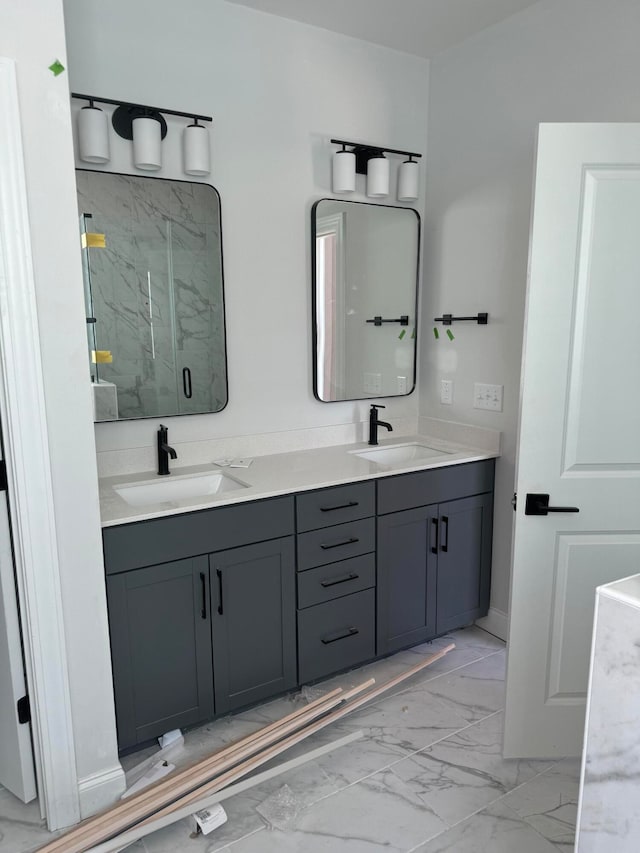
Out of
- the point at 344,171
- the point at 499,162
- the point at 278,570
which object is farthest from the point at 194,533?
the point at 499,162

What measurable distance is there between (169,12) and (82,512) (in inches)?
75.7

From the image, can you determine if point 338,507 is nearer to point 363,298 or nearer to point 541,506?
point 541,506

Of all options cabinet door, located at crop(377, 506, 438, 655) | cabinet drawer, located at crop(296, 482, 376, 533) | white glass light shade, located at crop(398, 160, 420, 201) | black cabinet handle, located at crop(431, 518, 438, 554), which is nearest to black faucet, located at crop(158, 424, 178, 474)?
cabinet drawer, located at crop(296, 482, 376, 533)

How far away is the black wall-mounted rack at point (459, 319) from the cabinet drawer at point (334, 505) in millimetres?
984

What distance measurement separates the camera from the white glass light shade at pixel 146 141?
2240 millimetres

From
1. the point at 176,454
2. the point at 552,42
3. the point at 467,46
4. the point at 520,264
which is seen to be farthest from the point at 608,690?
the point at 467,46

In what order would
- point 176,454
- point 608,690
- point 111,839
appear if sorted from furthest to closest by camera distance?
point 176,454 → point 111,839 → point 608,690

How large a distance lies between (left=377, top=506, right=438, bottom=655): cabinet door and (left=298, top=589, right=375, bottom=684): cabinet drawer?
0.23ft

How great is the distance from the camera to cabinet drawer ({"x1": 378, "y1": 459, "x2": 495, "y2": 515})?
254 centimetres

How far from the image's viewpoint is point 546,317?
1918 mm

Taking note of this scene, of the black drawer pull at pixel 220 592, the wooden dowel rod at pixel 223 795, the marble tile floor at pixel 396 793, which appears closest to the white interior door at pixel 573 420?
the marble tile floor at pixel 396 793

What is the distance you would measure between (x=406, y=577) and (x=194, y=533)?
1.04 metres

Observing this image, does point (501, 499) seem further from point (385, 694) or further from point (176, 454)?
point (176, 454)

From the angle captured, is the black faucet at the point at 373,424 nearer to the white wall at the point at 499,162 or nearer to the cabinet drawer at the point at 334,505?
the white wall at the point at 499,162
